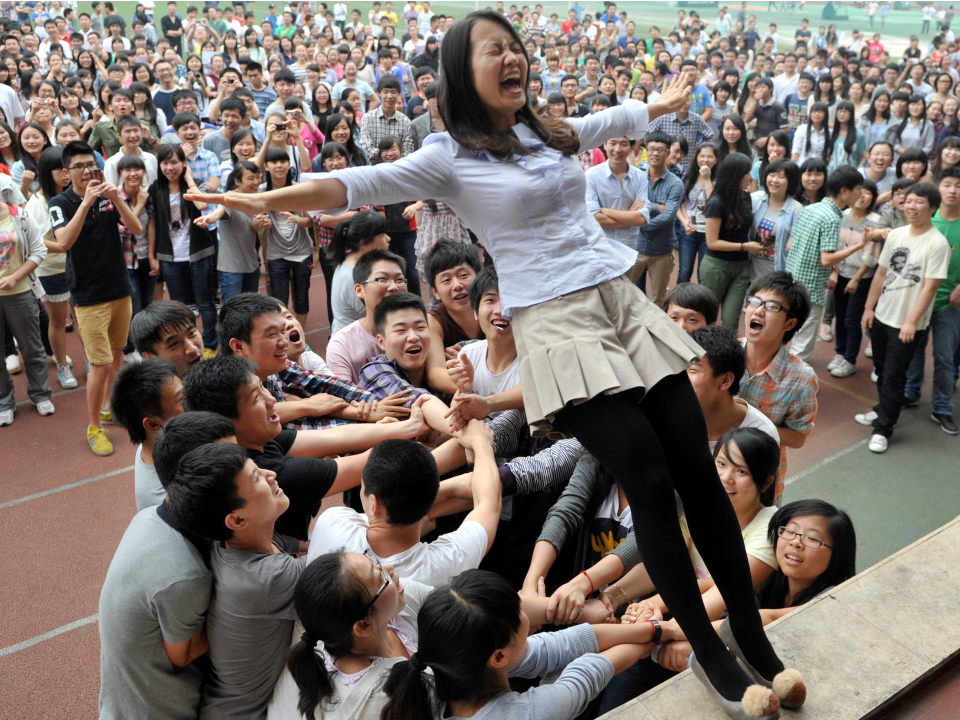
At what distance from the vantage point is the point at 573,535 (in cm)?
267

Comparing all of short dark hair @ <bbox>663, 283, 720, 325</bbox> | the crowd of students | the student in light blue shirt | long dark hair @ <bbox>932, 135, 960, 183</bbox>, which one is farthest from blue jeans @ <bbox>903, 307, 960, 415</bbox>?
short dark hair @ <bbox>663, 283, 720, 325</bbox>

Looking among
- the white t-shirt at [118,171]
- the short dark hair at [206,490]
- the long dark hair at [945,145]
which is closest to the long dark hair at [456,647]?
the short dark hair at [206,490]

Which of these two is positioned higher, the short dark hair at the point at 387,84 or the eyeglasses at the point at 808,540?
the short dark hair at the point at 387,84

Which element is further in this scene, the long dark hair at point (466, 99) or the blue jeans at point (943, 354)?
the blue jeans at point (943, 354)

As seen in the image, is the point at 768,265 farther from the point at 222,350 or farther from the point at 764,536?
the point at 222,350

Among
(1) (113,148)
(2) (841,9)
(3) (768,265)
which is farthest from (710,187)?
(2) (841,9)

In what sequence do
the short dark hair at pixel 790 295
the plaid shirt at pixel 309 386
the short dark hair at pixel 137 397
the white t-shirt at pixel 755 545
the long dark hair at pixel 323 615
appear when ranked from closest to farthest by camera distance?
1. the long dark hair at pixel 323 615
2. the white t-shirt at pixel 755 545
3. the short dark hair at pixel 137 397
4. the plaid shirt at pixel 309 386
5. the short dark hair at pixel 790 295

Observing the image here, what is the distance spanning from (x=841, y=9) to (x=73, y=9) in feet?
107

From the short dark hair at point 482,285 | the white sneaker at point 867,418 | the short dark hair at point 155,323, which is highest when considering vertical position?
the short dark hair at point 482,285

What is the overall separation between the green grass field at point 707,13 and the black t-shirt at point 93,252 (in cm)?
2708

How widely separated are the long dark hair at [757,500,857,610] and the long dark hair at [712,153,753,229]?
149 inches

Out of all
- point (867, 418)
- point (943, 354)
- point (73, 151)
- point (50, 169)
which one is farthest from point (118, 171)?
point (943, 354)

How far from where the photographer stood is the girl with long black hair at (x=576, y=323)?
5.78 feet

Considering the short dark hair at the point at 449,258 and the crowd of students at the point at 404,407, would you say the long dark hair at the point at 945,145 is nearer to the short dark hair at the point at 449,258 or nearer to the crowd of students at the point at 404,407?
the crowd of students at the point at 404,407
